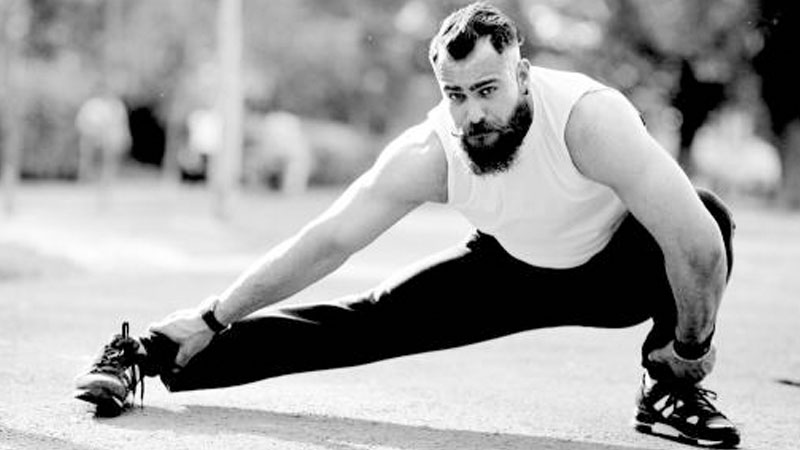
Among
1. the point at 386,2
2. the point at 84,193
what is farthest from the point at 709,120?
the point at 84,193

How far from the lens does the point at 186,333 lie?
4.78m

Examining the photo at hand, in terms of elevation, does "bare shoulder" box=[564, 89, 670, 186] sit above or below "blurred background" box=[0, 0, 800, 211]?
below

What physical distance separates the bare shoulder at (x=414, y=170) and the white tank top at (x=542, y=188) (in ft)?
0.15

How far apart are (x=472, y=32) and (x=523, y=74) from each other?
24cm

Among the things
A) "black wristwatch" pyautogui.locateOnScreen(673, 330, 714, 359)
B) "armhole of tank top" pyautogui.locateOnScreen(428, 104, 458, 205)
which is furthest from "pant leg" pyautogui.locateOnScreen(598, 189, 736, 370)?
"armhole of tank top" pyautogui.locateOnScreen(428, 104, 458, 205)

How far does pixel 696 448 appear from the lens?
172 inches

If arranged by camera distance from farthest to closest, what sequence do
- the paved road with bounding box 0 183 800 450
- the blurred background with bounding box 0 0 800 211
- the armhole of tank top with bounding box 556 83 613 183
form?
the blurred background with bounding box 0 0 800 211
the paved road with bounding box 0 183 800 450
the armhole of tank top with bounding box 556 83 613 183

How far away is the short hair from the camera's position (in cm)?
424

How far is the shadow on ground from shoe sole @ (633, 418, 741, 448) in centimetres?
25

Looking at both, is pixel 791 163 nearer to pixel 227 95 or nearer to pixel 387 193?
pixel 227 95

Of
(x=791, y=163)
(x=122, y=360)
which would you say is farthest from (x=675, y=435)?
(x=791, y=163)

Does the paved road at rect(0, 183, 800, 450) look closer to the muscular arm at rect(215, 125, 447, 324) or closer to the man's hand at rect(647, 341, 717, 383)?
the man's hand at rect(647, 341, 717, 383)

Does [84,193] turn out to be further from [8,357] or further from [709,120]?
[709,120]

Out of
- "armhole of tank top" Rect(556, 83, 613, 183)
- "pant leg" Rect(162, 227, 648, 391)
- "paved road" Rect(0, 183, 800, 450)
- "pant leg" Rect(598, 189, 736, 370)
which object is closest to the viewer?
"armhole of tank top" Rect(556, 83, 613, 183)
